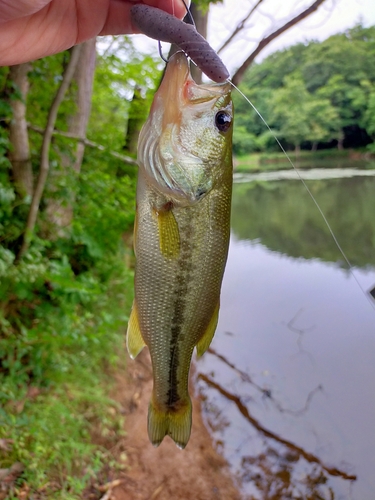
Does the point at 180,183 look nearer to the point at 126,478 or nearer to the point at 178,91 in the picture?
the point at 178,91

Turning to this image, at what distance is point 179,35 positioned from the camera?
1.06 metres

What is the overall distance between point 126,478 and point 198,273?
114 inches

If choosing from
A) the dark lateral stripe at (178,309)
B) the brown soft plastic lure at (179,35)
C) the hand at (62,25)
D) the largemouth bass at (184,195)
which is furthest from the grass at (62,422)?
the brown soft plastic lure at (179,35)

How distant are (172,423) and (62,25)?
1.67 meters

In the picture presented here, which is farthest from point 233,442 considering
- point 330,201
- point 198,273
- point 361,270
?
point 330,201

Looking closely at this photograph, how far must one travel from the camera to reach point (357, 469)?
3.88m

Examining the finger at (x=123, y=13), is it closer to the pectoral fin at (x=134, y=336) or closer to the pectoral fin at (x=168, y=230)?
the pectoral fin at (x=168, y=230)

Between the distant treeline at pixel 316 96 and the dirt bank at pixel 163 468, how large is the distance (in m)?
23.4

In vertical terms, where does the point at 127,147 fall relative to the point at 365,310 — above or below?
above

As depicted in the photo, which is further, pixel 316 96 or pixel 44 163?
pixel 316 96

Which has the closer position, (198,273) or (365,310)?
(198,273)

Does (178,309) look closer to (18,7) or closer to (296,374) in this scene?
(18,7)

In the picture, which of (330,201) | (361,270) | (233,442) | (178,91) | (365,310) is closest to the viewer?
(178,91)

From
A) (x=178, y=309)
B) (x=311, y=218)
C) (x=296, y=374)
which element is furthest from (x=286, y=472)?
(x=311, y=218)
